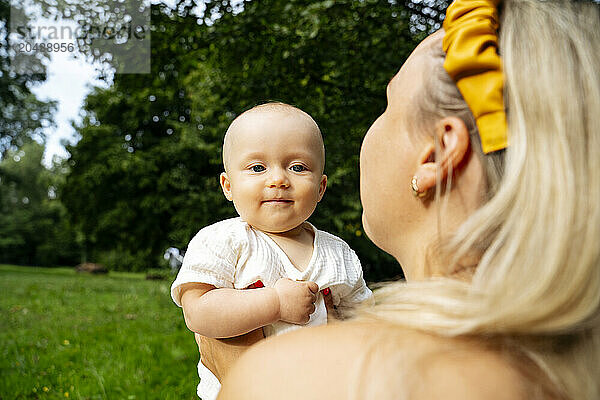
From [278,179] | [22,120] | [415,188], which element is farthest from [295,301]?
[22,120]

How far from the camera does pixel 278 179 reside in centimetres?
195

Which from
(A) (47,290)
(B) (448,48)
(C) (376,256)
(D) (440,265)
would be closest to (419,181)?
(D) (440,265)

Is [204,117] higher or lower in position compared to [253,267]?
higher

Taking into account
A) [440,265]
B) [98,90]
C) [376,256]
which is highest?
[98,90]

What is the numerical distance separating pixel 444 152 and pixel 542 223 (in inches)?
11.3

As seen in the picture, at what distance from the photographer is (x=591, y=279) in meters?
1.12

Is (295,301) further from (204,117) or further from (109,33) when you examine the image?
(204,117)

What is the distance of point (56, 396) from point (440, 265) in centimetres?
431

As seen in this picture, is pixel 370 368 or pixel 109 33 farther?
pixel 109 33

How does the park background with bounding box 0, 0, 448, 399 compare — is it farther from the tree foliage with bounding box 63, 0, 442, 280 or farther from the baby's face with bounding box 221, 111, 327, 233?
the baby's face with bounding box 221, 111, 327, 233

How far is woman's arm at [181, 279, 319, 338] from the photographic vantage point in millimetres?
1801

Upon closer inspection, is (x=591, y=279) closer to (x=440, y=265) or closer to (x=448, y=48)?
(x=440, y=265)

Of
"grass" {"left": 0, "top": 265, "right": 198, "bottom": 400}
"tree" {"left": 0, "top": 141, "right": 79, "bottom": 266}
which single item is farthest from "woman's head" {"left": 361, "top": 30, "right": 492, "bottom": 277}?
"tree" {"left": 0, "top": 141, "right": 79, "bottom": 266}

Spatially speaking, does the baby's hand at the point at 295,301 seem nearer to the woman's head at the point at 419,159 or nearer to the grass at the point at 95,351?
the woman's head at the point at 419,159
